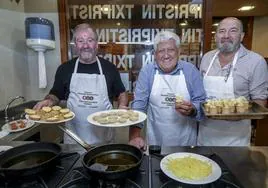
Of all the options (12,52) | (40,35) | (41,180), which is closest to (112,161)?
(41,180)

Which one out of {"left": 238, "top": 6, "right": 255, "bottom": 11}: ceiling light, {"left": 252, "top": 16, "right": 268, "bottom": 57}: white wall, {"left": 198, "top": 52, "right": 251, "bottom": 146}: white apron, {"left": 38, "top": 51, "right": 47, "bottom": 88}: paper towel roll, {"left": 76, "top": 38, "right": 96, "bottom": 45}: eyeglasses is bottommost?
{"left": 198, "top": 52, "right": 251, "bottom": 146}: white apron

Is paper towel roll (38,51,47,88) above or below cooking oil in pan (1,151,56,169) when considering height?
above

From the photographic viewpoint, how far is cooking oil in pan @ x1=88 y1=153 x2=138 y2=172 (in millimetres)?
750

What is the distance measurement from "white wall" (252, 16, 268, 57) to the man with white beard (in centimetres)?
335

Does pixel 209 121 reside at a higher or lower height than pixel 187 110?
lower

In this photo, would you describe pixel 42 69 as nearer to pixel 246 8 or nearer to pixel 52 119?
pixel 52 119

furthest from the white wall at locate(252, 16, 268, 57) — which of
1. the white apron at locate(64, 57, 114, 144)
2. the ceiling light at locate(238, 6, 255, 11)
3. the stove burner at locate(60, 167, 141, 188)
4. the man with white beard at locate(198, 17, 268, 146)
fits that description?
the stove burner at locate(60, 167, 141, 188)

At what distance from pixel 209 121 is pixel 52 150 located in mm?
990

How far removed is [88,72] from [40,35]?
0.66 meters

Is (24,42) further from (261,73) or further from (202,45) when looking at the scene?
(261,73)

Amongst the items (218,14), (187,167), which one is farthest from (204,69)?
(218,14)

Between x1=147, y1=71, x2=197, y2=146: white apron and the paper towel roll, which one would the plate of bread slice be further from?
the paper towel roll

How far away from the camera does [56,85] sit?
164 centimetres

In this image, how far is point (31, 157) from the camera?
0.88 m
